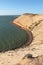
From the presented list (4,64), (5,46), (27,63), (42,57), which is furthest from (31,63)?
(5,46)

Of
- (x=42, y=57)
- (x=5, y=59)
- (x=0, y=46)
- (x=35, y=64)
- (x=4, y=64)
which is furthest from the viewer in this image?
(x=0, y=46)

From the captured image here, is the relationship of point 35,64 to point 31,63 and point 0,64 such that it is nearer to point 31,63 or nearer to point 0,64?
point 31,63

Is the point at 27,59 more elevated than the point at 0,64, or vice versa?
the point at 27,59

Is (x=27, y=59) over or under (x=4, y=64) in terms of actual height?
over

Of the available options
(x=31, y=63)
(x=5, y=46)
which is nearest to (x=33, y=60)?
(x=31, y=63)

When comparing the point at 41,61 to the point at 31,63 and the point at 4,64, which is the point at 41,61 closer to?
the point at 31,63

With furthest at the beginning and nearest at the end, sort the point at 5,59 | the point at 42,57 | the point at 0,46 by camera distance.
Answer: the point at 0,46, the point at 5,59, the point at 42,57

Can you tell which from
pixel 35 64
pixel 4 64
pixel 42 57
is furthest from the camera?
pixel 4 64

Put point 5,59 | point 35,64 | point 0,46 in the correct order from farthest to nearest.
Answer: point 0,46
point 5,59
point 35,64

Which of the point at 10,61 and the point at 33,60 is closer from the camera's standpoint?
the point at 33,60
